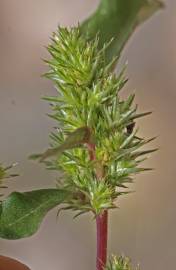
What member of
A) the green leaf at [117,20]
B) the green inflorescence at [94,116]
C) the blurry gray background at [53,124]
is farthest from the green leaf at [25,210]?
the blurry gray background at [53,124]

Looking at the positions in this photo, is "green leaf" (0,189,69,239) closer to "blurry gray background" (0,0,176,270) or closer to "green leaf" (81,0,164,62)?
"green leaf" (81,0,164,62)

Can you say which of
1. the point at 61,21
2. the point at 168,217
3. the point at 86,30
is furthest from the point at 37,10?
the point at 168,217

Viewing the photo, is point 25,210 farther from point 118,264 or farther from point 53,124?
point 53,124

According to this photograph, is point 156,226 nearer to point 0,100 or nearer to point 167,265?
point 167,265

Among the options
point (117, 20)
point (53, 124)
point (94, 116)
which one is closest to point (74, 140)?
point (94, 116)

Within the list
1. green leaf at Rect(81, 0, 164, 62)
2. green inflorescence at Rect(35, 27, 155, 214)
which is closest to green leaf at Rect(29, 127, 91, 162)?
green inflorescence at Rect(35, 27, 155, 214)

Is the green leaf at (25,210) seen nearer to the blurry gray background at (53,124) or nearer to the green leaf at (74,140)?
the green leaf at (74,140)
